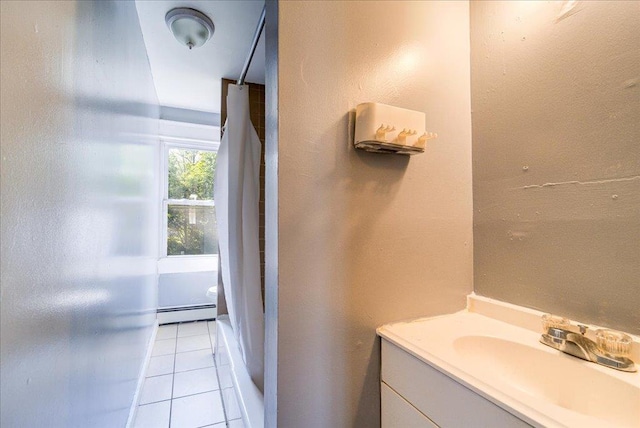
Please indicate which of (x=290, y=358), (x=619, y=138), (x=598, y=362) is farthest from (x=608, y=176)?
(x=290, y=358)

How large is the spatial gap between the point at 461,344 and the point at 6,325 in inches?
42.1

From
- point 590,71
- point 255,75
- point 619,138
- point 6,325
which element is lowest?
point 6,325

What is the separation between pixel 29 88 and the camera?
2.03 ft

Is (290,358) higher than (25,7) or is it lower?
lower

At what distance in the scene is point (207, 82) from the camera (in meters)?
2.58

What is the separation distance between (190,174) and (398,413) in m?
3.38

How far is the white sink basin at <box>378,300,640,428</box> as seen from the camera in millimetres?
535

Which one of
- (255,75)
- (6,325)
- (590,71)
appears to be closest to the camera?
(6,325)

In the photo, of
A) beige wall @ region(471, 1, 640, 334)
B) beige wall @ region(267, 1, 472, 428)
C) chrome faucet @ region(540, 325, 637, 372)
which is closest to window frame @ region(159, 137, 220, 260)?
beige wall @ region(267, 1, 472, 428)

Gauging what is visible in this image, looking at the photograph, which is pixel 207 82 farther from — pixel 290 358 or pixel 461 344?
pixel 461 344

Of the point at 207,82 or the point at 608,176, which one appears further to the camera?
the point at 207,82

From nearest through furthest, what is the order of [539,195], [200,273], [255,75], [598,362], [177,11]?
[598,362] → [539,195] → [177,11] → [255,75] → [200,273]

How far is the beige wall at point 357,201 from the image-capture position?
81 centimetres

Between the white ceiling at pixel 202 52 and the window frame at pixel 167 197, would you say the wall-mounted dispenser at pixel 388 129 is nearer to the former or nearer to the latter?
the white ceiling at pixel 202 52
